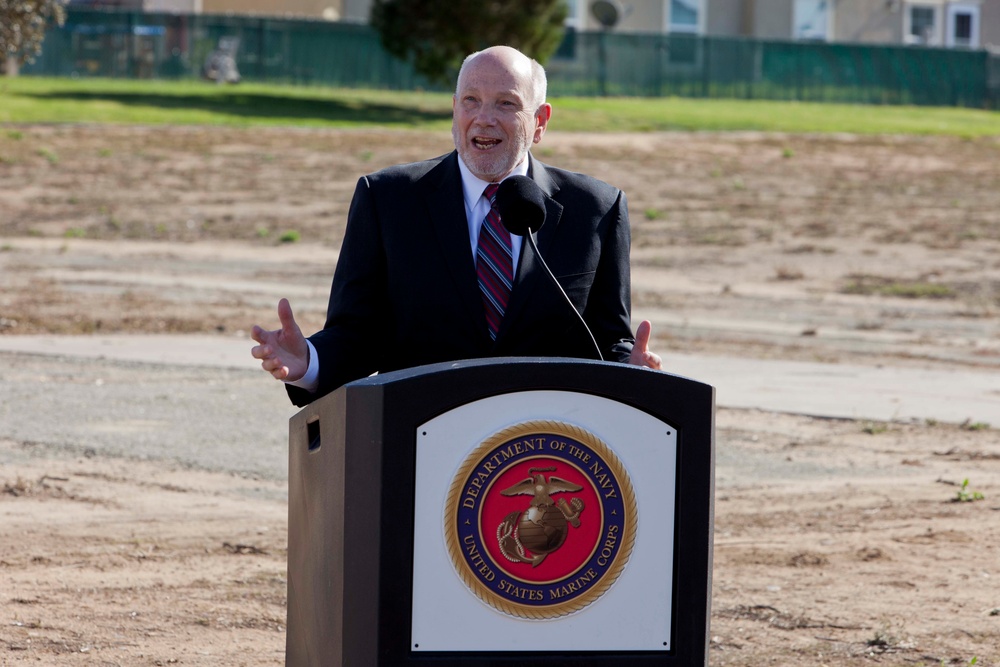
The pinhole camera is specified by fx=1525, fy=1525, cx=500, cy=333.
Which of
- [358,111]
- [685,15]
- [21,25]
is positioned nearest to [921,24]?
[685,15]

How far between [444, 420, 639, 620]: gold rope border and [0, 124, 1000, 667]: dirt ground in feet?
7.46

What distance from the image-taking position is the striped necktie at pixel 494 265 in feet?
11.5

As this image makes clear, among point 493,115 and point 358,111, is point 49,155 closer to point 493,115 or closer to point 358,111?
point 358,111

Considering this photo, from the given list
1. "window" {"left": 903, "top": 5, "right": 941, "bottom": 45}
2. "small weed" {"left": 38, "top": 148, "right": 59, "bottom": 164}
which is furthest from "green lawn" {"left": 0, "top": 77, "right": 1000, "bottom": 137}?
"window" {"left": 903, "top": 5, "right": 941, "bottom": 45}

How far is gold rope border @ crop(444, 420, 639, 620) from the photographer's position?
2.87 m

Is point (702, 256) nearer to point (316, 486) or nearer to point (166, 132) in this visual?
point (166, 132)

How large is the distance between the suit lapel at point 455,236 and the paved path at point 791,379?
6498mm

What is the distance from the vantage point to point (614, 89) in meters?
45.3

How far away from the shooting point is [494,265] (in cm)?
354

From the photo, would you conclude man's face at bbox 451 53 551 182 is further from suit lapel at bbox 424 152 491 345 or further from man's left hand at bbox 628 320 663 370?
man's left hand at bbox 628 320 663 370

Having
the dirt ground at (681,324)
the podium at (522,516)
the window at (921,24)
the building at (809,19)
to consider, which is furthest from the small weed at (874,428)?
the window at (921,24)

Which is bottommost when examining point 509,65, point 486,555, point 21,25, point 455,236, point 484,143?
point 486,555

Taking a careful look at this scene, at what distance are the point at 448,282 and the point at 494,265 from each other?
0.39ft

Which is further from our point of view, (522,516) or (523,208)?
(523,208)
